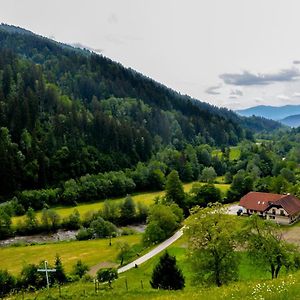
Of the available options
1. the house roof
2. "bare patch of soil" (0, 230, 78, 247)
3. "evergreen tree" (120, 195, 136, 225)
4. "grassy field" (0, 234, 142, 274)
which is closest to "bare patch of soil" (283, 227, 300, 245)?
the house roof

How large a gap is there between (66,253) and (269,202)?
144 ft

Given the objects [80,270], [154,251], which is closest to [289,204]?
[154,251]

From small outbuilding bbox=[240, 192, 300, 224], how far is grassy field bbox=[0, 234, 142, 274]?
2656 centimetres

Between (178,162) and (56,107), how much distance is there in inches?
2106

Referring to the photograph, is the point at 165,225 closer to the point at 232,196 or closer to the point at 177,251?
the point at 177,251

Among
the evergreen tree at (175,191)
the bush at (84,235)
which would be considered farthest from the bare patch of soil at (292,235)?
the bush at (84,235)

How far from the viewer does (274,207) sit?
3374 inches

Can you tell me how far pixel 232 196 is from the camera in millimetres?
112938

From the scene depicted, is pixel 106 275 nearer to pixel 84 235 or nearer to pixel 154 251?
pixel 154 251

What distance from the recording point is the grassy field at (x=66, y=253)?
6594 centimetres

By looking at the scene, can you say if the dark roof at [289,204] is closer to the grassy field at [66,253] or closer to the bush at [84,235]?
the grassy field at [66,253]

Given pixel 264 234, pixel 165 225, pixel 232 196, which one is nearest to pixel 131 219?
pixel 165 225

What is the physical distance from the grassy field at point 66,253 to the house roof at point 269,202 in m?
26.6

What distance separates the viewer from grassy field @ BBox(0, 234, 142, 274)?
216 feet
